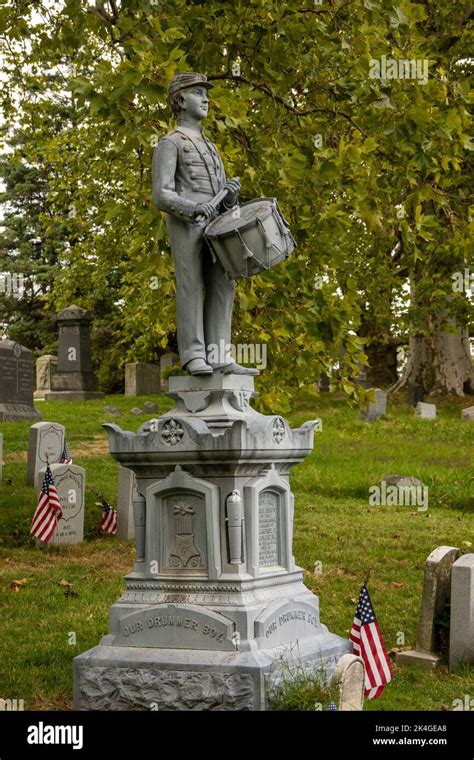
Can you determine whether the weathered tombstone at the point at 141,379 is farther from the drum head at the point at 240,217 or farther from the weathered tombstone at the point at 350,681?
the weathered tombstone at the point at 350,681

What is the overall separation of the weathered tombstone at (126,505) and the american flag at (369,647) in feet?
22.9

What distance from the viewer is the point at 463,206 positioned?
50.1 ft

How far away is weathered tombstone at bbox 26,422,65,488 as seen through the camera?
55.7 feet

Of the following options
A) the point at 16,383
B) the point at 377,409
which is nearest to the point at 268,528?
the point at 16,383

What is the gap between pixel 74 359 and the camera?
35094 mm

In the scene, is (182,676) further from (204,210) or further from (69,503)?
(69,503)

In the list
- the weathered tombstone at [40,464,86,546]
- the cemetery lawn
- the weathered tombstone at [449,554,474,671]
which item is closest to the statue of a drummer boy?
the weathered tombstone at [449,554,474,671]

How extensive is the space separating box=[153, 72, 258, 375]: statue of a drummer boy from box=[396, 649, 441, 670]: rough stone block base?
3.03m

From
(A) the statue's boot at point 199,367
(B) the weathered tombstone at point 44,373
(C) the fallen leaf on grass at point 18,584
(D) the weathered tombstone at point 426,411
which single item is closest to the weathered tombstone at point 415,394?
(D) the weathered tombstone at point 426,411

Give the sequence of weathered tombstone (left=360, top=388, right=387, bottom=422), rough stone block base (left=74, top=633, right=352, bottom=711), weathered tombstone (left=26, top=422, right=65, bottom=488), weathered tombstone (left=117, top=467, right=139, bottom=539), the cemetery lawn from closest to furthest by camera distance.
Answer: rough stone block base (left=74, top=633, right=352, bottom=711) → the cemetery lawn → weathered tombstone (left=117, top=467, right=139, bottom=539) → weathered tombstone (left=26, top=422, right=65, bottom=488) → weathered tombstone (left=360, top=388, right=387, bottom=422)

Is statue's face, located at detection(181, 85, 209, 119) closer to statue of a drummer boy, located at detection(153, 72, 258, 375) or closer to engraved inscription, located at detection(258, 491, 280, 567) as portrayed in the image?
statue of a drummer boy, located at detection(153, 72, 258, 375)

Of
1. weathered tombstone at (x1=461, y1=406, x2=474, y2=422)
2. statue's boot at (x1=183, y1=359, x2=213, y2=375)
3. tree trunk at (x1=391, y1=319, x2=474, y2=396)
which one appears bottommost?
statue's boot at (x1=183, y1=359, x2=213, y2=375)

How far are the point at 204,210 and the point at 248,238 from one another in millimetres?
399

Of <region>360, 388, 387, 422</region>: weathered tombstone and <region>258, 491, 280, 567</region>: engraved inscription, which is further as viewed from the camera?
<region>360, 388, 387, 422</region>: weathered tombstone
